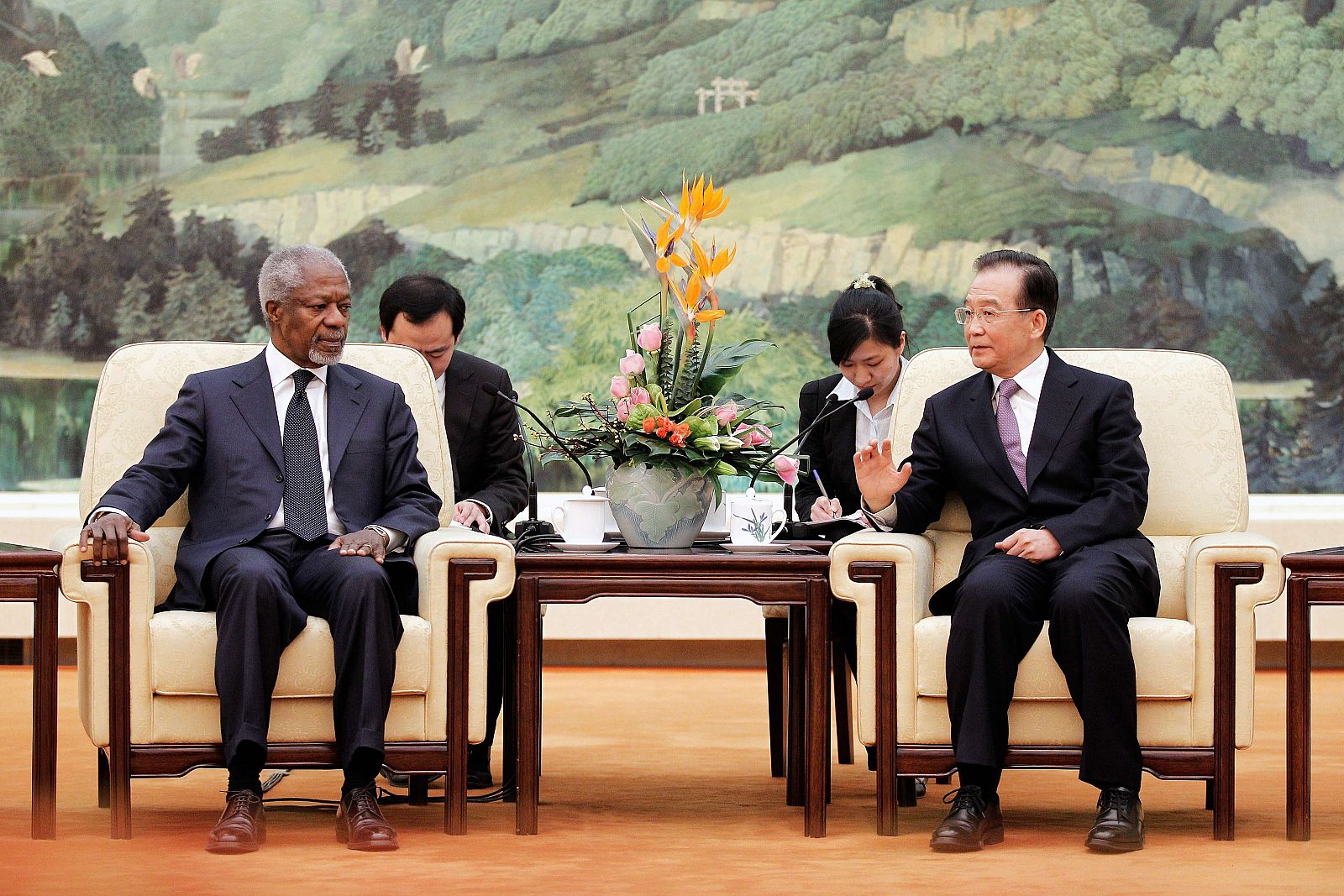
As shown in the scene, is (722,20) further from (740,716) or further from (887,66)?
(740,716)

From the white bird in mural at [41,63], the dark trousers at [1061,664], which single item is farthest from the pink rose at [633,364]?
the white bird in mural at [41,63]

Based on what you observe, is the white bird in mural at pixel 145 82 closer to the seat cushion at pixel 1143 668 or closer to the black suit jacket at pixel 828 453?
the black suit jacket at pixel 828 453

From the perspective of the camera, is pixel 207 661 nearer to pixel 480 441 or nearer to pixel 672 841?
pixel 672 841

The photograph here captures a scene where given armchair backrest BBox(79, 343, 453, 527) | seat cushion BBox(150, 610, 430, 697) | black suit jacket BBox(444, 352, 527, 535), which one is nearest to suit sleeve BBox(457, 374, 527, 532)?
black suit jacket BBox(444, 352, 527, 535)

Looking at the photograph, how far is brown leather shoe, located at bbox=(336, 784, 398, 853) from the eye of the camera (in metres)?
2.88

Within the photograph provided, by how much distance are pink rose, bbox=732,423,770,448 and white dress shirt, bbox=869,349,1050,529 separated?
0.28m

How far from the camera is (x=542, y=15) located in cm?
666

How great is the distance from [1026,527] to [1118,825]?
26.0 inches

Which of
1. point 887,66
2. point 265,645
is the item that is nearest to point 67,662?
point 265,645

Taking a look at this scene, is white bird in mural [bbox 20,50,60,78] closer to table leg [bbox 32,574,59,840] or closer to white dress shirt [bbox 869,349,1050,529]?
table leg [bbox 32,574,59,840]

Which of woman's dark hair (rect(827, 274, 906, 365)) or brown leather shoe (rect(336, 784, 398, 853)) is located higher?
woman's dark hair (rect(827, 274, 906, 365))

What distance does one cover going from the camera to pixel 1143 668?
300 cm

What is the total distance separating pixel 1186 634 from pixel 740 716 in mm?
2112

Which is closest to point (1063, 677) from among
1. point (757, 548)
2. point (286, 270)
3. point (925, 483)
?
point (925, 483)
